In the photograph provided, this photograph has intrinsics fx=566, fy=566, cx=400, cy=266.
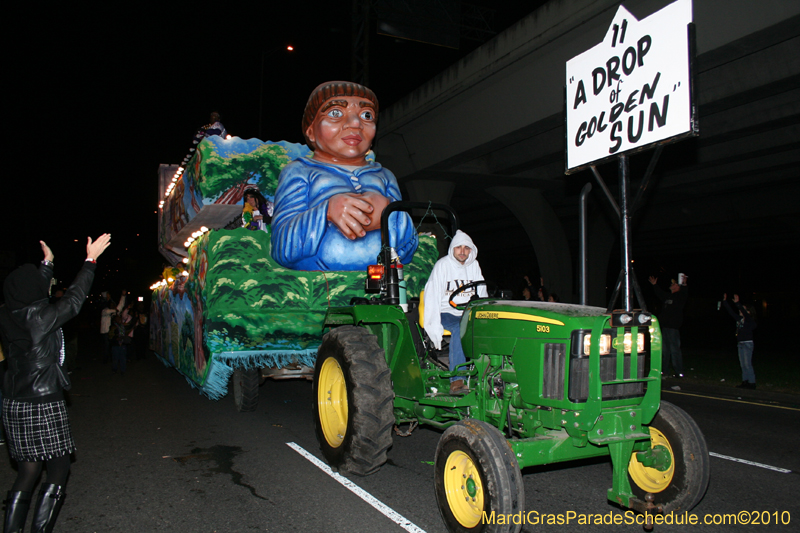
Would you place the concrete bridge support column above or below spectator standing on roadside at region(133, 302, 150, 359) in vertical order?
above

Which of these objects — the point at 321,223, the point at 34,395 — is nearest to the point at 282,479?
the point at 34,395

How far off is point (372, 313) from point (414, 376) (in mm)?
737

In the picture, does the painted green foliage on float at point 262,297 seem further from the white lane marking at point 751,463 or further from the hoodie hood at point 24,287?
the white lane marking at point 751,463

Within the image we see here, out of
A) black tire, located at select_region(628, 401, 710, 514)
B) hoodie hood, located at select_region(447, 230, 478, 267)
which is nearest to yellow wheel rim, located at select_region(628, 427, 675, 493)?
black tire, located at select_region(628, 401, 710, 514)

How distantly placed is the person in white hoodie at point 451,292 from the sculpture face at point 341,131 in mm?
2941

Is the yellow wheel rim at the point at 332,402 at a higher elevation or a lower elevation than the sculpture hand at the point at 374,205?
lower

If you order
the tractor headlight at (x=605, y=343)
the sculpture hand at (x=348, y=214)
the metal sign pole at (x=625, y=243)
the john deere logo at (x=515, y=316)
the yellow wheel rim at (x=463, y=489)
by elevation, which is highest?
the sculpture hand at (x=348, y=214)

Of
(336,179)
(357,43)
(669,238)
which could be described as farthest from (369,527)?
(669,238)

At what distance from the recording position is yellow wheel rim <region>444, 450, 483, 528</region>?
10.7 ft

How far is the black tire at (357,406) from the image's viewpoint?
430cm

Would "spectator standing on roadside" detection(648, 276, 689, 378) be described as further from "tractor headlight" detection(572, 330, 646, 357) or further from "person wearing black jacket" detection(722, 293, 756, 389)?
"tractor headlight" detection(572, 330, 646, 357)

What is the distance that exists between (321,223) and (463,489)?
157 inches

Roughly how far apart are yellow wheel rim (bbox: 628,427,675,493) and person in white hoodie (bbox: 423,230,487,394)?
1.28 metres

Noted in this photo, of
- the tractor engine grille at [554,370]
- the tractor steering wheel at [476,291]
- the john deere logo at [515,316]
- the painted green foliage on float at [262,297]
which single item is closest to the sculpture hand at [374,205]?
the painted green foliage on float at [262,297]
